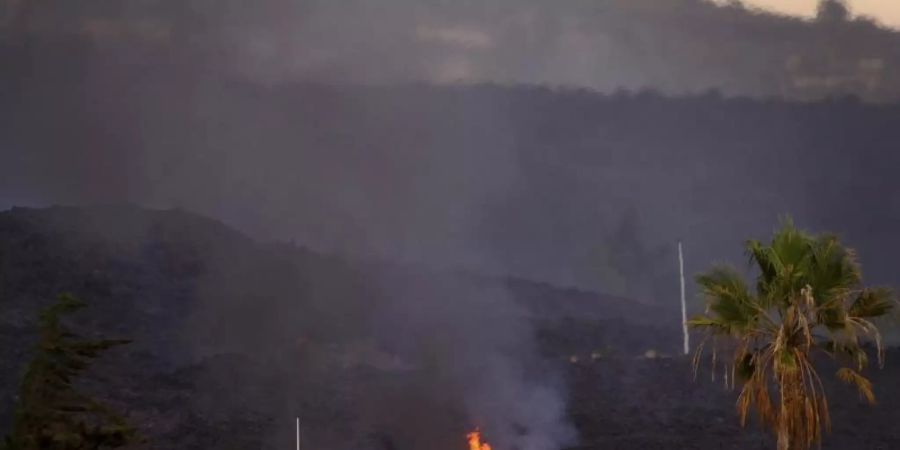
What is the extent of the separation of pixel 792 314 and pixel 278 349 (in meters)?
41.4

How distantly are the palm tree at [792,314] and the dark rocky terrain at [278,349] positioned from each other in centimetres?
2454

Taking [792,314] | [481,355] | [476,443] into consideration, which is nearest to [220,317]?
[481,355]

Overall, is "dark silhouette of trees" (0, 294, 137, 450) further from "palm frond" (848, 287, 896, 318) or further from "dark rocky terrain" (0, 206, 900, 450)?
"dark rocky terrain" (0, 206, 900, 450)

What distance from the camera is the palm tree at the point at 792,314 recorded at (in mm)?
19891

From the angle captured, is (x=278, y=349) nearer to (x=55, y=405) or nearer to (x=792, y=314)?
(x=792, y=314)

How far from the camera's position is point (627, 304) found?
8638 centimetres

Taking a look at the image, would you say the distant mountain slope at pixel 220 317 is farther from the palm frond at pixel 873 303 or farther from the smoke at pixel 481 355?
the palm frond at pixel 873 303

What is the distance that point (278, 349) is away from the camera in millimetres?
58812

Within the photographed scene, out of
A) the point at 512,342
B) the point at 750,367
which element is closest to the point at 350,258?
the point at 512,342

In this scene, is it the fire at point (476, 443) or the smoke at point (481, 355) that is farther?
the smoke at point (481, 355)

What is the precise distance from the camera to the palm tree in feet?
65.3

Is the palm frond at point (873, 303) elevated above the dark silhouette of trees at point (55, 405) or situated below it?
above

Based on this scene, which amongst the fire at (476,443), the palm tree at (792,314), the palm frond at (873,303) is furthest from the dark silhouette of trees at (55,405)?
the fire at (476,443)

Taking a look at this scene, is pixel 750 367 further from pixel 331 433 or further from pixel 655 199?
pixel 655 199
